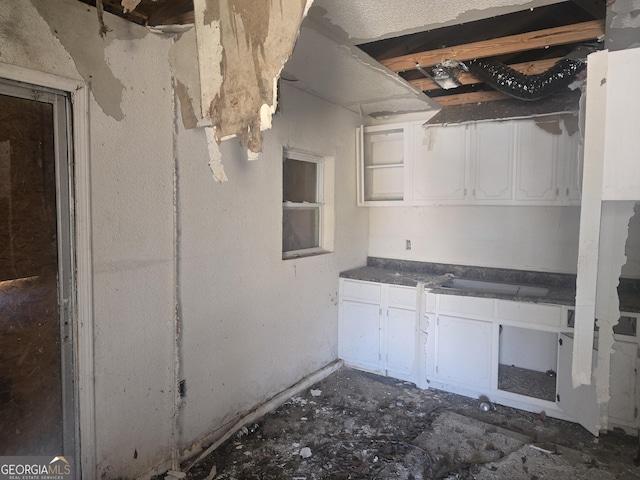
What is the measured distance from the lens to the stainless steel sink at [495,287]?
3.21m

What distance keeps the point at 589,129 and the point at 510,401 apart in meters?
2.36

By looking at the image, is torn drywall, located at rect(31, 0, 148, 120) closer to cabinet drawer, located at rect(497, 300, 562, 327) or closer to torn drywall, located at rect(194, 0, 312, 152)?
torn drywall, located at rect(194, 0, 312, 152)

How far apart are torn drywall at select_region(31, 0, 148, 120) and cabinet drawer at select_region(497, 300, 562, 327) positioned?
112 inches

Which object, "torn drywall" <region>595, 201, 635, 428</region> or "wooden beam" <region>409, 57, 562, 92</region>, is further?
"wooden beam" <region>409, 57, 562, 92</region>

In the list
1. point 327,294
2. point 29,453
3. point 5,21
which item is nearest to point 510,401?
point 327,294

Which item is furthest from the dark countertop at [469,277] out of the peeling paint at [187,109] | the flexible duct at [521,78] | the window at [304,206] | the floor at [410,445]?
the peeling paint at [187,109]

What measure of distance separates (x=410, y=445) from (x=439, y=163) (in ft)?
7.82

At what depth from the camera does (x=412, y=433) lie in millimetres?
2613

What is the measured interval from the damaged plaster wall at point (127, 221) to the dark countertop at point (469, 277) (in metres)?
2.02

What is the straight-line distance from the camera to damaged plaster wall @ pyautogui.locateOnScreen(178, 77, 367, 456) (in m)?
2.28

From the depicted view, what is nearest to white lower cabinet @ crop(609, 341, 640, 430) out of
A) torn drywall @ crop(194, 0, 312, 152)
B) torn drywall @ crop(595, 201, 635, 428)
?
torn drywall @ crop(595, 201, 635, 428)

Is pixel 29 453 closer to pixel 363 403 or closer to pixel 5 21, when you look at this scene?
pixel 5 21

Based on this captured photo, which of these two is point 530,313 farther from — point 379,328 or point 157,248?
point 157,248

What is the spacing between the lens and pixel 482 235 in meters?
3.61
